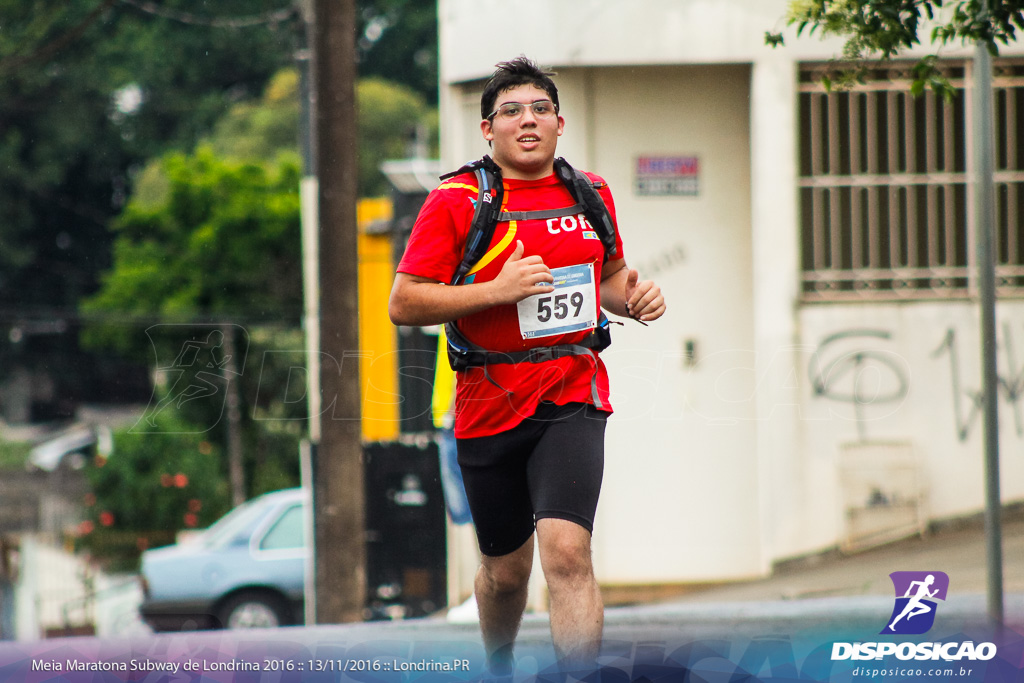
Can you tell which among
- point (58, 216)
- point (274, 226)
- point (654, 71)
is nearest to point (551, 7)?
point (654, 71)

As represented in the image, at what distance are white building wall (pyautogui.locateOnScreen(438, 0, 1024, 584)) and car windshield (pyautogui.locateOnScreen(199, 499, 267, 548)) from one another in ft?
12.8

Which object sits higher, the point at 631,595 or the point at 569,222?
the point at 569,222

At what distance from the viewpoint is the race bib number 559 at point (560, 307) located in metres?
3.55

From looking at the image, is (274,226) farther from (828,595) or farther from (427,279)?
(427,279)

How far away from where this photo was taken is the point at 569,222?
143 inches

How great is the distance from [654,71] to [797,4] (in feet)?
12.3

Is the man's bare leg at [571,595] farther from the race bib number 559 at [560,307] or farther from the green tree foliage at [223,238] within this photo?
the green tree foliage at [223,238]

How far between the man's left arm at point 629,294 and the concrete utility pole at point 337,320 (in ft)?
8.99

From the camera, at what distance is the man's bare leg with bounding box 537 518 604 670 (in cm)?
332

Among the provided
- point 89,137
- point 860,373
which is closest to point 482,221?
point 860,373

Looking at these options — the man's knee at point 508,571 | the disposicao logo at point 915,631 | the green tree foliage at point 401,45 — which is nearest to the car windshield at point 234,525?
the disposicao logo at point 915,631

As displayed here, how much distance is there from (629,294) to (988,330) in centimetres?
153

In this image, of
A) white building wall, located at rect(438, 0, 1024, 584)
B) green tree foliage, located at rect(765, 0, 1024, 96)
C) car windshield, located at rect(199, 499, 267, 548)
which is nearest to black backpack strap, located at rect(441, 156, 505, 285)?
green tree foliage, located at rect(765, 0, 1024, 96)

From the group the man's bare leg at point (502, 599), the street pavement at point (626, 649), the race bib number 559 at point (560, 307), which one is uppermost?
the race bib number 559 at point (560, 307)
